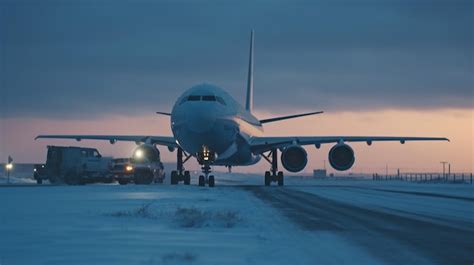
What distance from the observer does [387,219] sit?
631 inches

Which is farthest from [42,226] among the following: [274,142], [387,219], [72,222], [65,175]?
[65,175]

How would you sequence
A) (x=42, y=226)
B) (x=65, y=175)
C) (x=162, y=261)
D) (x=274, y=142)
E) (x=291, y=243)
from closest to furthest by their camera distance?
(x=162, y=261)
(x=291, y=243)
(x=42, y=226)
(x=274, y=142)
(x=65, y=175)

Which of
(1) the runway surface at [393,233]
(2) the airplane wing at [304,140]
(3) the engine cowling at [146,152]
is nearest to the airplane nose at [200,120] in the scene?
(2) the airplane wing at [304,140]

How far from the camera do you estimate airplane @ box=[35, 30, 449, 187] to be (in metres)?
33.8

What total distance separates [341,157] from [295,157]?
3.33 meters

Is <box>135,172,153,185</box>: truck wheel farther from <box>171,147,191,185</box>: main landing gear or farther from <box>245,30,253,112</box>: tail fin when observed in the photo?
<box>245,30,253,112</box>: tail fin

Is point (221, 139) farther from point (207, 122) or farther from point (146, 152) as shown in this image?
point (146, 152)

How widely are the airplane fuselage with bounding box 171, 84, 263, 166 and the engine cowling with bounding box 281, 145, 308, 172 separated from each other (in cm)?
368

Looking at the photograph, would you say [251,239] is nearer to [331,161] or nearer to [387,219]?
[387,219]

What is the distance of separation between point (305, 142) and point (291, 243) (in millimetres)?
31960

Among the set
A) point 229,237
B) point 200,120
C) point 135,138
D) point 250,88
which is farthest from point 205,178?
point 250,88

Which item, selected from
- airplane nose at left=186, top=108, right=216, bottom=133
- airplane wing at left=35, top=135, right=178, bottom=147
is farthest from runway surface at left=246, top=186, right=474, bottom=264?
airplane wing at left=35, top=135, right=178, bottom=147

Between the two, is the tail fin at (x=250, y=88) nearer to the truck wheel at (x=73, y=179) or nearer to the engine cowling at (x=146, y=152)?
the truck wheel at (x=73, y=179)

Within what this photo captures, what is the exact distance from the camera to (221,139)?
35.0 metres
